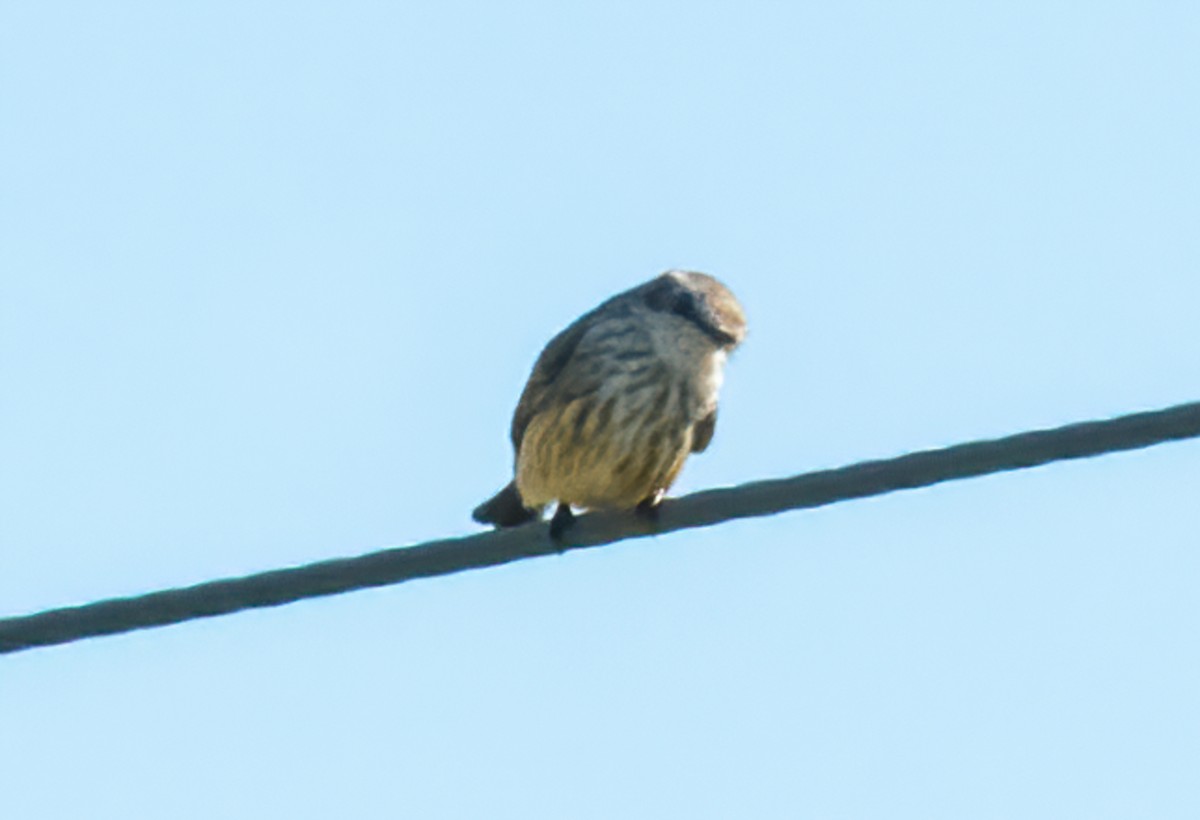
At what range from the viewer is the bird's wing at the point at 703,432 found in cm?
902

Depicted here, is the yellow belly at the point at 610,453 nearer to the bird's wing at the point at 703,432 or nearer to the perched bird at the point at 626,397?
the perched bird at the point at 626,397

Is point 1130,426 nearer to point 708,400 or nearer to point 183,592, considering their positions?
point 183,592

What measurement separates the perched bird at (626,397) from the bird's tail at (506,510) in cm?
1

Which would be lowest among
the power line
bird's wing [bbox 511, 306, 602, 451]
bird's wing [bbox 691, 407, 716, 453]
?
the power line

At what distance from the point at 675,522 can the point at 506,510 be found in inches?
136

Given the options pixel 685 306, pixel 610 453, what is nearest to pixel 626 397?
pixel 610 453

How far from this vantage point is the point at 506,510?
9.65 meters

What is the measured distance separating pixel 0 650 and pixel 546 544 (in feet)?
5.41

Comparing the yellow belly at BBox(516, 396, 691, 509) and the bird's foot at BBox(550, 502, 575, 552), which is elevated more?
the yellow belly at BBox(516, 396, 691, 509)

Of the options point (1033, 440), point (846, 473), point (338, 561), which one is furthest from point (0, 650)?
point (1033, 440)

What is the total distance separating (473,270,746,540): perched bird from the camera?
8742 millimetres

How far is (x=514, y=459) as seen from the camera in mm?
9508

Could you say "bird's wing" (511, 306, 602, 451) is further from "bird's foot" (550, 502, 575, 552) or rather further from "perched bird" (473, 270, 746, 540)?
"bird's foot" (550, 502, 575, 552)

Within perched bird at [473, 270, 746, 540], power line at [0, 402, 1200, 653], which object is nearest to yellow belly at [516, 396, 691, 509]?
perched bird at [473, 270, 746, 540]
